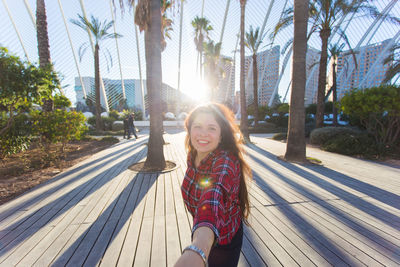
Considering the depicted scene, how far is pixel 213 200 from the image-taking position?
0.93 meters

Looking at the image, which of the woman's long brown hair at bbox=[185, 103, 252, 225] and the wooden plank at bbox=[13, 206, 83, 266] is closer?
the woman's long brown hair at bbox=[185, 103, 252, 225]

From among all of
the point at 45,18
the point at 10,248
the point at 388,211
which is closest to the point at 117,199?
the point at 10,248

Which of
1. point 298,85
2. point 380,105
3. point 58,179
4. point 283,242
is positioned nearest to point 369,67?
point 380,105

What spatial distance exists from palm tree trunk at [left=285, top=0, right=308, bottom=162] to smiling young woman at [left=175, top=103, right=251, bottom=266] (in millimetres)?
5655

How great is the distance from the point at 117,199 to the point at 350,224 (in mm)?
3601

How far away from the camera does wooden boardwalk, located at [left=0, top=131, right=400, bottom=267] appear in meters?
1.92

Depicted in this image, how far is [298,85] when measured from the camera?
19.8 ft

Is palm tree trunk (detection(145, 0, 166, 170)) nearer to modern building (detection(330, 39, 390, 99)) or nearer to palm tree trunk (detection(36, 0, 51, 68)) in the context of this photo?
palm tree trunk (detection(36, 0, 51, 68))

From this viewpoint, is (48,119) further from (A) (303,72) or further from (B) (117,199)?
(A) (303,72)

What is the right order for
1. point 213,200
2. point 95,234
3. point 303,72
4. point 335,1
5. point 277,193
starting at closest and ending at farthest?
point 213,200 < point 95,234 < point 277,193 < point 303,72 < point 335,1

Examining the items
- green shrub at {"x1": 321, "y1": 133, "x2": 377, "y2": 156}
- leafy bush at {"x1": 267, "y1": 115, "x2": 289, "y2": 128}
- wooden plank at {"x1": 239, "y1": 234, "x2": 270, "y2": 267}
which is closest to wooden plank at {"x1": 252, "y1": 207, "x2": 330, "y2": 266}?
wooden plank at {"x1": 239, "y1": 234, "x2": 270, "y2": 267}

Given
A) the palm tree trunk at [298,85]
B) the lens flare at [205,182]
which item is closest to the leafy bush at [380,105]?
the palm tree trunk at [298,85]

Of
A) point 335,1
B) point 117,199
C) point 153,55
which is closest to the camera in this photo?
point 117,199

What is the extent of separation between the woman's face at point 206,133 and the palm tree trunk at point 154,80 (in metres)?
4.20
